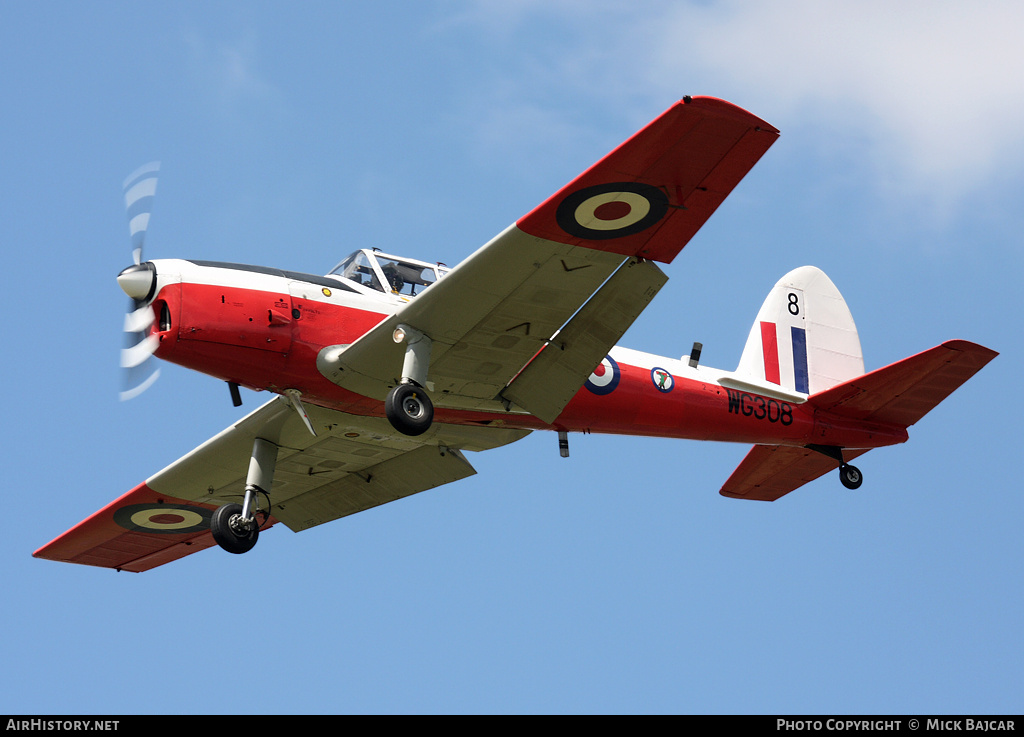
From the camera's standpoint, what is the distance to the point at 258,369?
479 inches

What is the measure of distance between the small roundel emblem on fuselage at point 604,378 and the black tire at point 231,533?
4.07 meters

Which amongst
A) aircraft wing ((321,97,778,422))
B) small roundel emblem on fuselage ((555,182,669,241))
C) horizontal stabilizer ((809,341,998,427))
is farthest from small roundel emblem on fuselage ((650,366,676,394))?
small roundel emblem on fuselage ((555,182,669,241))

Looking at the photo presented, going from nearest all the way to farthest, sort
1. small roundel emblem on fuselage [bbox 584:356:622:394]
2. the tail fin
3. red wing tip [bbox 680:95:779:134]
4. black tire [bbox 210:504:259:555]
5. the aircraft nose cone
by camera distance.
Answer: red wing tip [bbox 680:95:779:134] < the aircraft nose cone < black tire [bbox 210:504:259:555] < small roundel emblem on fuselage [bbox 584:356:622:394] < the tail fin

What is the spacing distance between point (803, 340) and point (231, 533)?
313 inches

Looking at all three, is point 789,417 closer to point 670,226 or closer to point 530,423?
point 530,423

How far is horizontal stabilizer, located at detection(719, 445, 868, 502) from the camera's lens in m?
15.8

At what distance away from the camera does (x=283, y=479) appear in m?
15.3

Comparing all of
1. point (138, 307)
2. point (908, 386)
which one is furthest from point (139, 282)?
point (908, 386)

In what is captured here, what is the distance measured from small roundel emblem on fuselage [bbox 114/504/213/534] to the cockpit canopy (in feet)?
16.4

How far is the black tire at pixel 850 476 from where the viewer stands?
15.2 metres

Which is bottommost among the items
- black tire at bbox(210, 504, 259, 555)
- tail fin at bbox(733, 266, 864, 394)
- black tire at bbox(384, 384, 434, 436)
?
black tire at bbox(210, 504, 259, 555)

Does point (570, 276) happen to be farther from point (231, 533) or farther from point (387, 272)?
point (231, 533)

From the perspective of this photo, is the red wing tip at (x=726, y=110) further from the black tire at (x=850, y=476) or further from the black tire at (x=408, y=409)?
the black tire at (x=850, y=476)

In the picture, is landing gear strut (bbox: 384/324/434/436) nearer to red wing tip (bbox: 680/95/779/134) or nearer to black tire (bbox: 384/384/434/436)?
black tire (bbox: 384/384/434/436)
